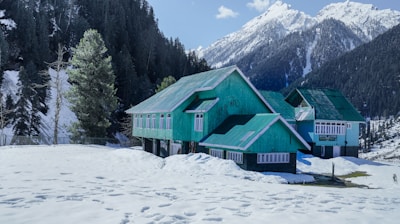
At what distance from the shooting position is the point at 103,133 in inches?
1789

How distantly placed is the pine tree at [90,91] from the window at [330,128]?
1054 inches

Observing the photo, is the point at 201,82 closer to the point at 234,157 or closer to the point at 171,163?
the point at 234,157

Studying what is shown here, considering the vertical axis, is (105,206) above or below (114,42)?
below

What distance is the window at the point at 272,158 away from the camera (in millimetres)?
25406

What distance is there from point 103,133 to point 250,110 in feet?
74.7

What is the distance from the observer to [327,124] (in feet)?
134

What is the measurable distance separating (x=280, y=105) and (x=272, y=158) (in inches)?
759

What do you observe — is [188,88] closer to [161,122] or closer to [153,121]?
[161,122]

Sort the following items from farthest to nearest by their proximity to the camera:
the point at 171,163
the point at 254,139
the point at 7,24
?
the point at 7,24, the point at 254,139, the point at 171,163

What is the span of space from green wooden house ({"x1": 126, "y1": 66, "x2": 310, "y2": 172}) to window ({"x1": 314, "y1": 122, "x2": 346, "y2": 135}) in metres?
11.2

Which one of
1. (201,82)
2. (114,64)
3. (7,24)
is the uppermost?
(7,24)

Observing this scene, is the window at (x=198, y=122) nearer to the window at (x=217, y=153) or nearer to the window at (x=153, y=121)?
the window at (x=217, y=153)

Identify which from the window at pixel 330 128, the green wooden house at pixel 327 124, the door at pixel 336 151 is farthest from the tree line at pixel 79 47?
the door at pixel 336 151

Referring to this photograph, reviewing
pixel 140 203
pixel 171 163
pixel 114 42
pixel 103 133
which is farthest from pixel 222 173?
pixel 114 42
